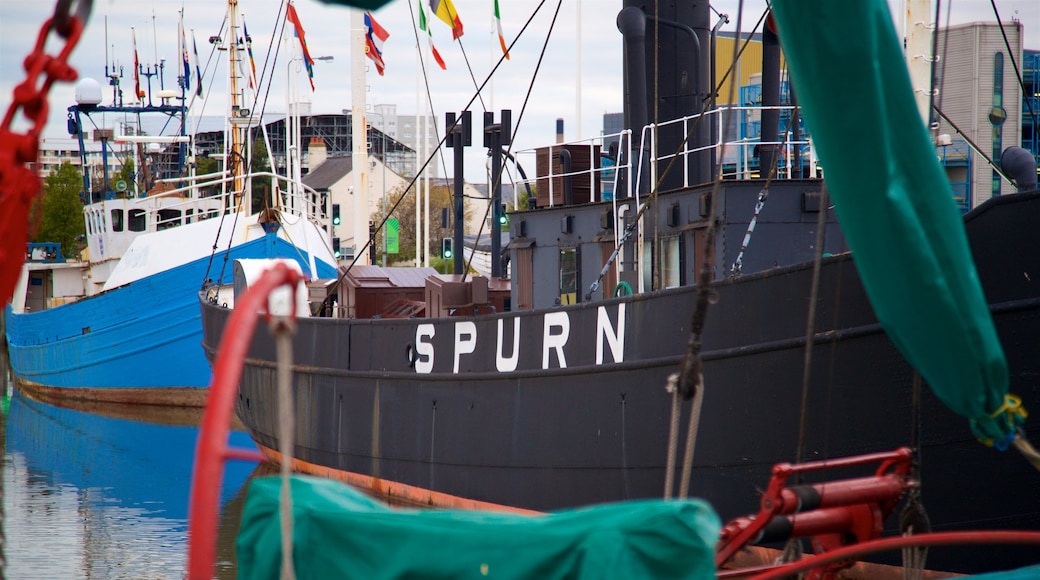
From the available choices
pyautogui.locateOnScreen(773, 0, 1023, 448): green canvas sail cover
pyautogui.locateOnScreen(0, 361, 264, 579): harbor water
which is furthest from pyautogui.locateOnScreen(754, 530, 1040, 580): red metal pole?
pyautogui.locateOnScreen(0, 361, 264, 579): harbor water

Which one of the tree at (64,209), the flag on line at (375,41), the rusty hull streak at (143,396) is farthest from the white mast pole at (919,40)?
the tree at (64,209)

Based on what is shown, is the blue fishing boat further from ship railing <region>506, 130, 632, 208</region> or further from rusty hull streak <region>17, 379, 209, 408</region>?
ship railing <region>506, 130, 632, 208</region>

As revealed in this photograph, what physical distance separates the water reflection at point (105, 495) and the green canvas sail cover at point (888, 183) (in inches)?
272

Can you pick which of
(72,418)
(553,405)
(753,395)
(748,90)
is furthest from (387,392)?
(748,90)

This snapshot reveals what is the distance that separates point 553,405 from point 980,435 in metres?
5.26

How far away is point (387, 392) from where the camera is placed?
11523mm

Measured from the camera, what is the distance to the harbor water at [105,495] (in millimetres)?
9844

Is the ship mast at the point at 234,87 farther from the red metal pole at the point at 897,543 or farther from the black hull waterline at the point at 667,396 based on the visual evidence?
the red metal pole at the point at 897,543

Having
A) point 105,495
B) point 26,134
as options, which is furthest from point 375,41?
point 26,134

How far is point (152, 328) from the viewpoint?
930 inches

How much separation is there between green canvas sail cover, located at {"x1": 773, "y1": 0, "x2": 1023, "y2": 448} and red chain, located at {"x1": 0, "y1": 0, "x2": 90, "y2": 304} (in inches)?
93.7

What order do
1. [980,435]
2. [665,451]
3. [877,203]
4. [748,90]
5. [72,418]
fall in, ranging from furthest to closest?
[748,90] → [72,418] → [665,451] → [980,435] → [877,203]

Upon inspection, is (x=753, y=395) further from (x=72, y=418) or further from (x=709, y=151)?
(x=72, y=418)

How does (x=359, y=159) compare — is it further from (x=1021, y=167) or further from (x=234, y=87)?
(x=1021, y=167)
